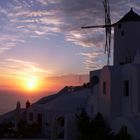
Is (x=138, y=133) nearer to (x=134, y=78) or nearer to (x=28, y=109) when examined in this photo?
(x=134, y=78)

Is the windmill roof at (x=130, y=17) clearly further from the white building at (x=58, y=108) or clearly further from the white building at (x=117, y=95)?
the white building at (x=58, y=108)

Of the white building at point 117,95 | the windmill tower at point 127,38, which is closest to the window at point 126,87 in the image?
the white building at point 117,95

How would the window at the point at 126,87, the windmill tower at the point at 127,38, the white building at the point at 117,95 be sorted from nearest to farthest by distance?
1. the white building at the point at 117,95
2. the window at the point at 126,87
3. the windmill tower at the point at 127,38

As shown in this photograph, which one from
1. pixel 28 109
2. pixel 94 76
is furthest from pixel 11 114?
pixel 94 76

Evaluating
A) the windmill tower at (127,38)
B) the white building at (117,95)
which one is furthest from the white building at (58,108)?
the windmill tower at (127,38)

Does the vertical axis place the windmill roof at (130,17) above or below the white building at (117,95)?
above

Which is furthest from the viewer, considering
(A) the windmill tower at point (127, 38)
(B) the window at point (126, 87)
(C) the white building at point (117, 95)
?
(A) the windmill tower at point (127, 38)

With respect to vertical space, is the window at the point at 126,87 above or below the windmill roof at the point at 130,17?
below

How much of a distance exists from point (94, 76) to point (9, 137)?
824cm

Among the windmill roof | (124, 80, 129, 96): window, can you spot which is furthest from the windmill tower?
(124, 80, 129, 96): window

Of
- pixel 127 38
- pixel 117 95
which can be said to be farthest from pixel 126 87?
pixel 127 38

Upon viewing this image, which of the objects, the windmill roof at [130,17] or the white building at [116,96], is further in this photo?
the windmill roof at [130,17]

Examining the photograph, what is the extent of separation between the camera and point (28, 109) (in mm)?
41750

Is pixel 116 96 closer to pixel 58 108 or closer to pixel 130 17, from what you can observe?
pixel 130 17
